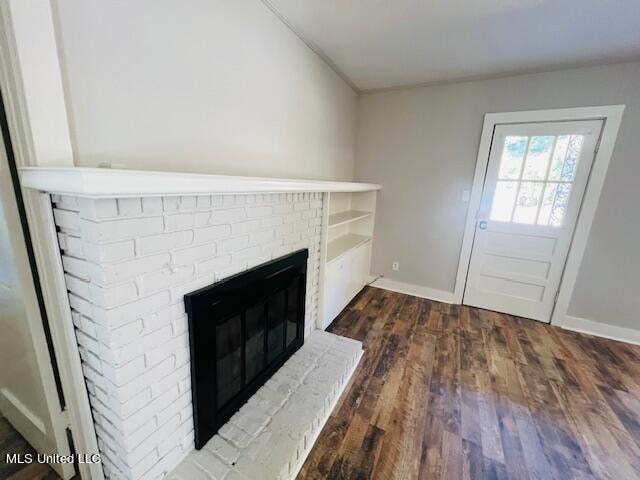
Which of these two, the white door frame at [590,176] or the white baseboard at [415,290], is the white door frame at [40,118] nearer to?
the white baseboard at [415,290]

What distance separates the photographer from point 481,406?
5.41 ft

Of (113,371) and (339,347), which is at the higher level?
(113,371)

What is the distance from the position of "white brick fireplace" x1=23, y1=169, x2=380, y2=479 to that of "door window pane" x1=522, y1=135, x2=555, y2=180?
2.79 meters

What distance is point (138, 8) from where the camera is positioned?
0.98m

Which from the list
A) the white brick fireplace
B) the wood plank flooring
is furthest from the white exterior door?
the wood plank flooring

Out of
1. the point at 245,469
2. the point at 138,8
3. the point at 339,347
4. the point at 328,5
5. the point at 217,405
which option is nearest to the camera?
the point at 138,8

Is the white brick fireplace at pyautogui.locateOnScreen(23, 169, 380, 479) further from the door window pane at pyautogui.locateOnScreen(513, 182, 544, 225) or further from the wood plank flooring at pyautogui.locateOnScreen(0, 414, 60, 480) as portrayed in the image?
the door window pane at pyautogui.locateOnScreen(513, 182, 544, 225)

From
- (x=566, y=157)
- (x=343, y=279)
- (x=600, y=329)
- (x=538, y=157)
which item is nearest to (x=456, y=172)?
(x=538, y=157)

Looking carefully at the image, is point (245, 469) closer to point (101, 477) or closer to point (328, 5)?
point (101, 477)

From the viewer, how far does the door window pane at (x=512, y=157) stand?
8.52ft

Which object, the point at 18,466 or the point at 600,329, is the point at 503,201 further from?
the point at 18,466

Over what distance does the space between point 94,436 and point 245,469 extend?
0.63m

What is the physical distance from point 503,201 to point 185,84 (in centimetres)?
309

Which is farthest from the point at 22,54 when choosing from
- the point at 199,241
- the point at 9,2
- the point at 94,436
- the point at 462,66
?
the point at 462,66
